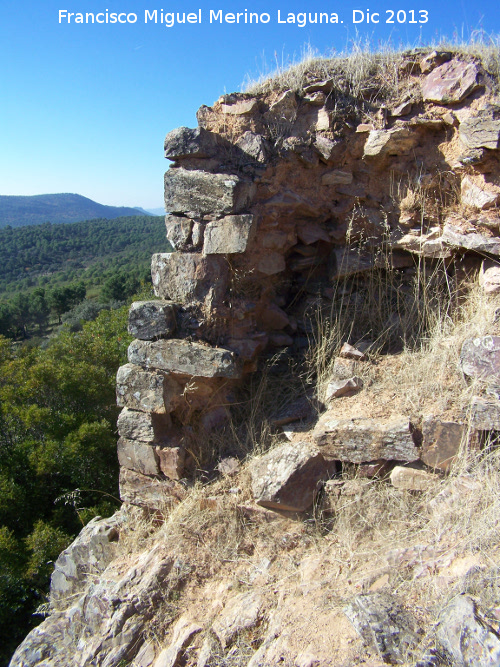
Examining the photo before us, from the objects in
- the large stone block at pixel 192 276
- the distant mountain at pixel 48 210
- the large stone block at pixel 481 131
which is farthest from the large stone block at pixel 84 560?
the distant mountain at pixel 48 210

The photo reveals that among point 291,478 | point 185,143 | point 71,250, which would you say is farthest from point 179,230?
point 71,250

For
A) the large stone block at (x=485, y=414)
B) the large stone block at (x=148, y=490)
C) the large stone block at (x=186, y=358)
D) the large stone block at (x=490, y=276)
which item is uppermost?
the large stone block at (x=490, y=276)

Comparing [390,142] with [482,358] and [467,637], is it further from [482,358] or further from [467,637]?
[467,637]

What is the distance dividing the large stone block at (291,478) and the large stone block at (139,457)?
2.79 ft

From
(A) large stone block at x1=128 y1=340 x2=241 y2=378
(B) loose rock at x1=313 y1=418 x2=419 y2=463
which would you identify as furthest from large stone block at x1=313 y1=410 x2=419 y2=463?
(A) large stone block at x1=128 y1=340 x2=241 y2=378

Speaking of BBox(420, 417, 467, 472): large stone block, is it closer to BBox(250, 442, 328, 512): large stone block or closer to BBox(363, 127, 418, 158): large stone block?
BBox(250, 442, 328, 512): large stone block

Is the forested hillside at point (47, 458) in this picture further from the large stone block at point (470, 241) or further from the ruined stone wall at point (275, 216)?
the large stone block at point (470, 241)

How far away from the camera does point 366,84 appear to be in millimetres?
4066

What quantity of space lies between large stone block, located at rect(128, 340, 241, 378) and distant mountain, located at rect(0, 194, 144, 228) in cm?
6710

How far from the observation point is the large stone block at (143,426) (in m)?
3.58

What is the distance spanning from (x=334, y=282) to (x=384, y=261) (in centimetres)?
50

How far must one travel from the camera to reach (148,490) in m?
3.69

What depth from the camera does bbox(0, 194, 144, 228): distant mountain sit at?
67812 mm

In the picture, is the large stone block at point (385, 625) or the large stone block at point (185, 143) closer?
the large stone block at point (385, 625)
